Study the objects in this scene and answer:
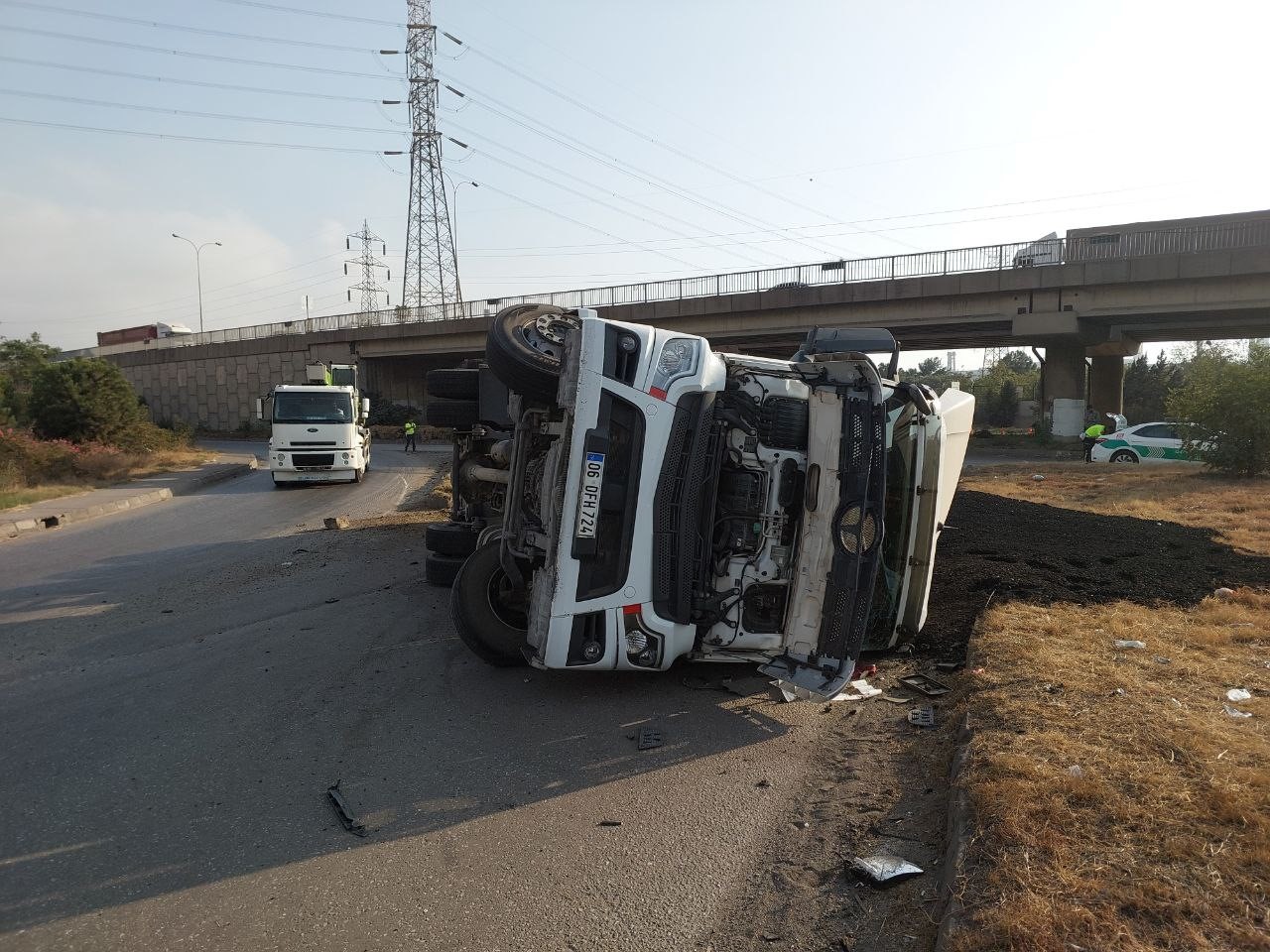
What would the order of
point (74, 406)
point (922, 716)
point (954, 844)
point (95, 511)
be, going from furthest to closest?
1. point (74, 406)
2. point (95, 511)
3. point (922, 716)
4. point (954, 844)

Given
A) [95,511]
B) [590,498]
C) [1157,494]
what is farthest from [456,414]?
[1157,494]

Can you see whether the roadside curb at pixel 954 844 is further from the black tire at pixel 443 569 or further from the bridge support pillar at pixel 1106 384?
the bridge support pillar at pixel 1106 384

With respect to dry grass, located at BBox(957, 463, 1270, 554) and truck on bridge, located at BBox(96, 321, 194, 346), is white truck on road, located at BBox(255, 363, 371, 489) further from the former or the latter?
truck on bridge, located at BBox(96, 321, 194, 346)

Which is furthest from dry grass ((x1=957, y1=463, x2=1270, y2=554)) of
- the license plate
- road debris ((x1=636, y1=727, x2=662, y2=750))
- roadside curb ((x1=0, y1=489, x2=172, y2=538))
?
roadside curb ((x1=0, y1=489, x2=172, y2=538))

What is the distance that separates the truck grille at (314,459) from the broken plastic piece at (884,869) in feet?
58.4

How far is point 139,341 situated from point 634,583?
80124 millimetres

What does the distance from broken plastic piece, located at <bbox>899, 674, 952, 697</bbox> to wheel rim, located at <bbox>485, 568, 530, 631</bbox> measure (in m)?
2.54

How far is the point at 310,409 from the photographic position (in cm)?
1927

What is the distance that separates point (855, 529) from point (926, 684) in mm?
1379

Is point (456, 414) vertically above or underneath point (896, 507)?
above

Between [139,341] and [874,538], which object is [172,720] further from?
[139,341]

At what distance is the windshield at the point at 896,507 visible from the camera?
17.6ft

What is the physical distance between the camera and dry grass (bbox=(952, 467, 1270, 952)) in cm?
260

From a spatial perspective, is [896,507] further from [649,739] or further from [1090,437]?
[1090,437]
